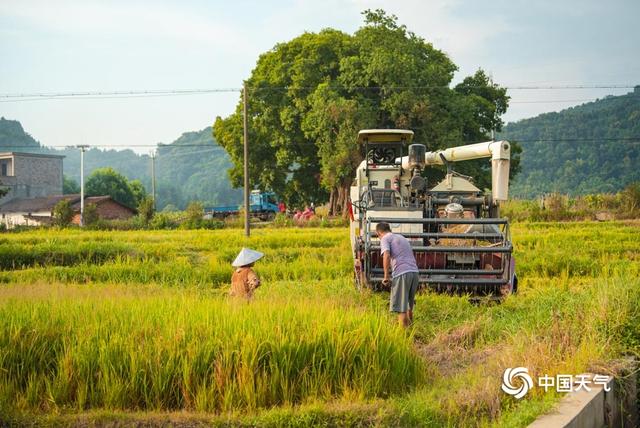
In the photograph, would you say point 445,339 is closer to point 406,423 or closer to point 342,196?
point 406,423

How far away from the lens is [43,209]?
195 feet

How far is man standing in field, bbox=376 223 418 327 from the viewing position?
9289 mm

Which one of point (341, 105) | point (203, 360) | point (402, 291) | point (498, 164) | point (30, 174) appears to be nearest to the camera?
point (203, 360)

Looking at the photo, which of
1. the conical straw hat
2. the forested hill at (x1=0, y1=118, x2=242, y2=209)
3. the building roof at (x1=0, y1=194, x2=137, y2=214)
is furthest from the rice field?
the forested hill at (x1=0, y1=118, x2=242, y2=209)

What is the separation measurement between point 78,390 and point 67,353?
441mm

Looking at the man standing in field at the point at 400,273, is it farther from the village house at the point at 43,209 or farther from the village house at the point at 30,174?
the village house at the point at 30,174

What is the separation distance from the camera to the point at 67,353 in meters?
6.78

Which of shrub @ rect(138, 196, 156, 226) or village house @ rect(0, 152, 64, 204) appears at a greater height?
village house @ rect(0, 152, 64, 204)

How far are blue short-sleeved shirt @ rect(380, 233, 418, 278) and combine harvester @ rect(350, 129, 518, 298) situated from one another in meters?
1.72

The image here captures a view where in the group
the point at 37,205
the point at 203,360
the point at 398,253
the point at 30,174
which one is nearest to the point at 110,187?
the point at 30,174

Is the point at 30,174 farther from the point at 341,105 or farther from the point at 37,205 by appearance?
the point at 341,105

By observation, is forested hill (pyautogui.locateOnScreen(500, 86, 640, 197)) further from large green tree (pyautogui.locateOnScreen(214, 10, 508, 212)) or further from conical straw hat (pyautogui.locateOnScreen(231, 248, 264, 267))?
conical straw hat (pyautogui.locateOnScreen(231, 248, 264, 267))

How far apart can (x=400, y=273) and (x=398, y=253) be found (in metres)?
0.29

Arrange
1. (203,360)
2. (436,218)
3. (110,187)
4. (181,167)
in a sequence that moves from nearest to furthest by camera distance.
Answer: (203,360), (436,218), (110,187), (181,167)
